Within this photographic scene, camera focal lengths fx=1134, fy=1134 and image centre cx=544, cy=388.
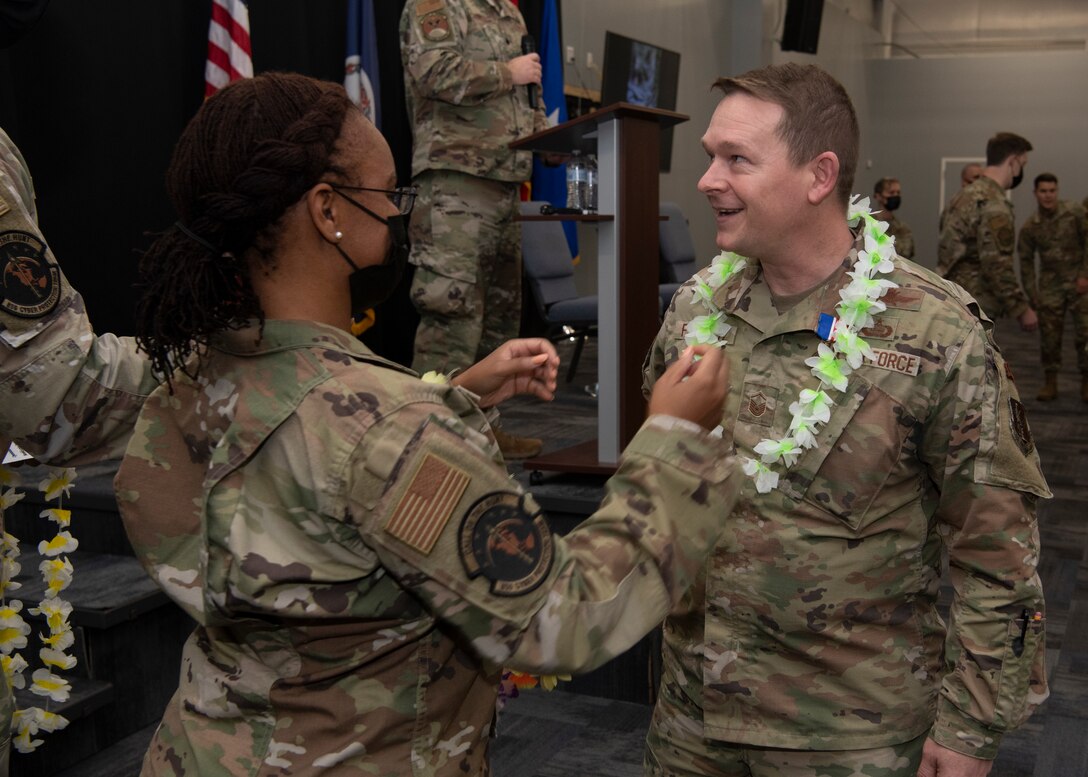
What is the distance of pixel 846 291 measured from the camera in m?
1.43

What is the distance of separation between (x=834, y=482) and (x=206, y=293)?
802 mm

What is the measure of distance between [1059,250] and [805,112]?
6.43m

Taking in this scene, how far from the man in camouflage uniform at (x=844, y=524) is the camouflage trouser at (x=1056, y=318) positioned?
610cm

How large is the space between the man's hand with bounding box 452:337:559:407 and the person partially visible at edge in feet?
0.79

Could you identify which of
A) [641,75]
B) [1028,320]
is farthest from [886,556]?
[641,75]

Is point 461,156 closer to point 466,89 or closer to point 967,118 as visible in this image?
point 466,89

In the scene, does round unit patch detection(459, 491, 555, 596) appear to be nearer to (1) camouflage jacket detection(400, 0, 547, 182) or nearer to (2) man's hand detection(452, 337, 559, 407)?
(2) man's hand detection(452, 337, 559, 407)

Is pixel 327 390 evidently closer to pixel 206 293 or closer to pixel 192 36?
pixel 206 293

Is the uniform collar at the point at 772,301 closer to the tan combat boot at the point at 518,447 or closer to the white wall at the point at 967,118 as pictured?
the tan combat boot at the point at 518,447

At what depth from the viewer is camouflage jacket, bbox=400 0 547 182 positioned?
356 centimetres

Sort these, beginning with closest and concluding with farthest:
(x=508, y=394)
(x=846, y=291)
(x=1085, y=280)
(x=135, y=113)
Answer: (x=508, y=394)
(x=846, y=291)
(x=135, y=113)
(x=1085, y=280)

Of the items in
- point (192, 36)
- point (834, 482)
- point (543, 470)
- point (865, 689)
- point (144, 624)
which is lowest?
point (144, 624)

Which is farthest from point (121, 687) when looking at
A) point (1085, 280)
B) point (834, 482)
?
point (1085, 280)

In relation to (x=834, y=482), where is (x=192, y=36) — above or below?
above
